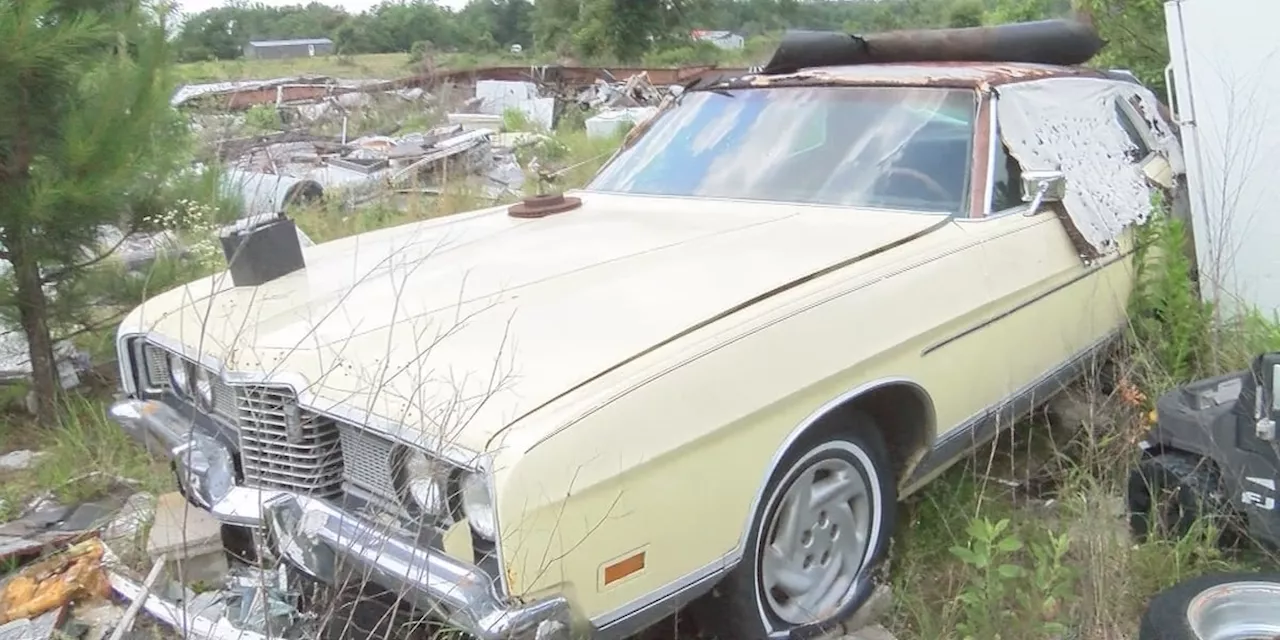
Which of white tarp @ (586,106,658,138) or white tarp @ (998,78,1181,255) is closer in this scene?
white tarp @ (998,78,1181,255)

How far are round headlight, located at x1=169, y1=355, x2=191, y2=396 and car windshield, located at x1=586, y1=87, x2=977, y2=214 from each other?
188cm

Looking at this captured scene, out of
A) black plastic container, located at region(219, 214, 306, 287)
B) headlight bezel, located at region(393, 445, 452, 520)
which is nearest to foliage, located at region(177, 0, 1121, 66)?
black plastic container, located at region(219, 214, 306, 287)

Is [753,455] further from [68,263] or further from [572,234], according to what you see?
[68,263]

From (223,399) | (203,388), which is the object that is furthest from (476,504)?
(203,388)

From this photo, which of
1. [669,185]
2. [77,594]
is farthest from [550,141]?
[77,594]

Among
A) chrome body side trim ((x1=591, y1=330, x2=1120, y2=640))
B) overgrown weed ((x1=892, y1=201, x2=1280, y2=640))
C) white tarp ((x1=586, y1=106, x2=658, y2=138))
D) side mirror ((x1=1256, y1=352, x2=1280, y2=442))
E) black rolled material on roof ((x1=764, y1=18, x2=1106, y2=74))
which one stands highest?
black rolled material on roof ((x1=764, y1=18, x2=1106, y2=74))

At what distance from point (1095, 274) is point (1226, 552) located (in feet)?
3.88

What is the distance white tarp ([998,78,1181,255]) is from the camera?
400 centimetres

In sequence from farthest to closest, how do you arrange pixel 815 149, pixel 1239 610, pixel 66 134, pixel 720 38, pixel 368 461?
1. pixel 720 38
2. pixel 66 134
3. pixel 815 149
4. pixel 1239 610
5. pixel 368 461

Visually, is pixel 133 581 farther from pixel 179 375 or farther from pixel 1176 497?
pixel 1176 497

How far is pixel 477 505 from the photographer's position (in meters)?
2.29

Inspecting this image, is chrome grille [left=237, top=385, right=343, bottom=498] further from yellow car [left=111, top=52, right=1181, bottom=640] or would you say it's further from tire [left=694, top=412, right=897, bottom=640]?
tire [left=694, top=412, right=897, bottom=640]

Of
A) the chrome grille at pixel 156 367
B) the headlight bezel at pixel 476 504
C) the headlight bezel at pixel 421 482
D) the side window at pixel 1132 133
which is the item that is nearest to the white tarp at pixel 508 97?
the side window at pixel 1132 133

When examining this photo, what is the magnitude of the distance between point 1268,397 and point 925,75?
1.76 meters
